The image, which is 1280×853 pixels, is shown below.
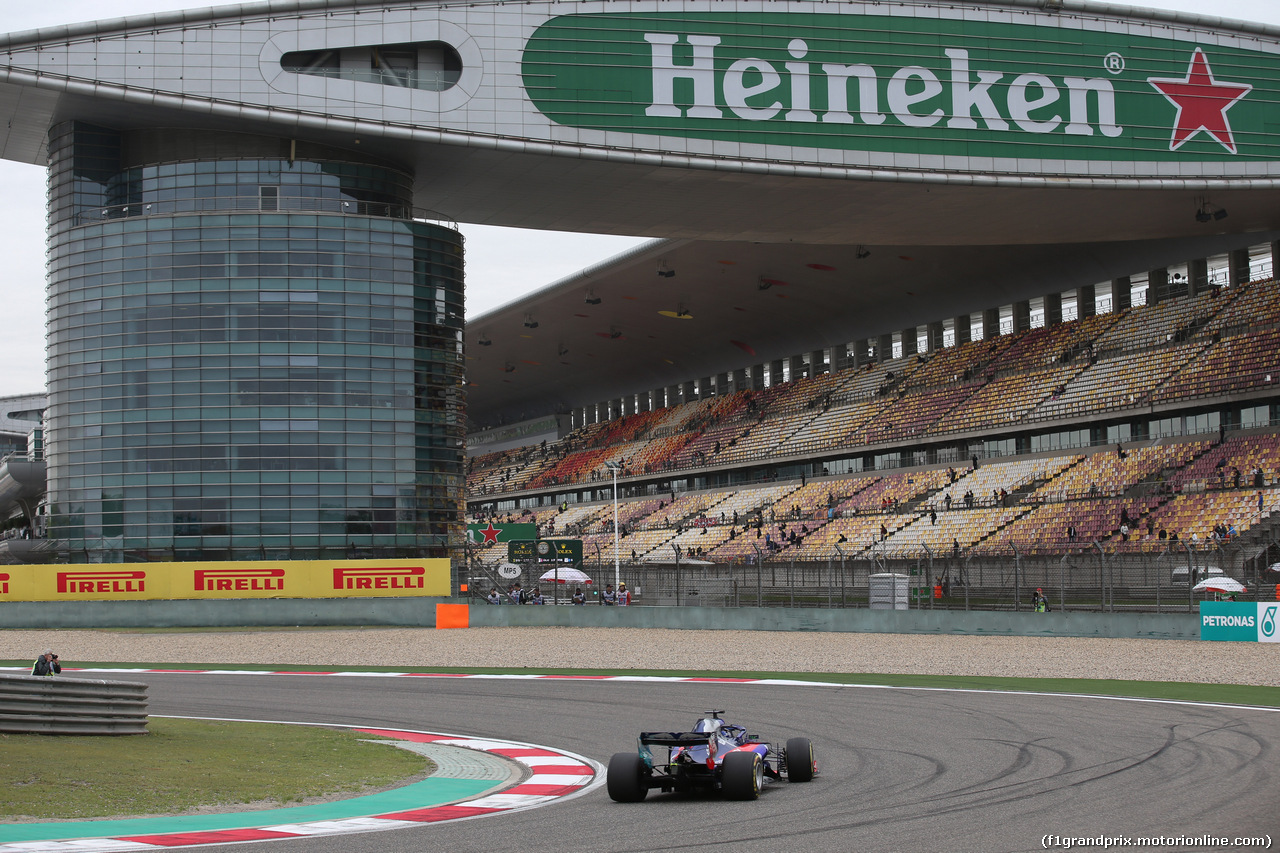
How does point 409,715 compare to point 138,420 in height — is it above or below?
below

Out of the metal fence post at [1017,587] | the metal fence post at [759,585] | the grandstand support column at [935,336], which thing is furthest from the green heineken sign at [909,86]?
the grandstand support column at [935,336]

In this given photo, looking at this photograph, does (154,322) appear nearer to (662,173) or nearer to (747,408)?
(662,173)

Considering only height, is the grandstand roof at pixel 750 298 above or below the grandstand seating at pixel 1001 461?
above

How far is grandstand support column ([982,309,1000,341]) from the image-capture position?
183ft

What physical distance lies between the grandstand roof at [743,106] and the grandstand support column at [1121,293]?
4.97 metres

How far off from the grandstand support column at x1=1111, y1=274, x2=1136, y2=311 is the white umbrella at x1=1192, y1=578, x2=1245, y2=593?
2501 centimetres

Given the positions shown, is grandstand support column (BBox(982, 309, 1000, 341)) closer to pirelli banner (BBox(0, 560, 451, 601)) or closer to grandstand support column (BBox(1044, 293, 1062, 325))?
grandstand support column (BBox(1044, 293, 1062, 325))

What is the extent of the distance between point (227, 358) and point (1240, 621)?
93.3 ft

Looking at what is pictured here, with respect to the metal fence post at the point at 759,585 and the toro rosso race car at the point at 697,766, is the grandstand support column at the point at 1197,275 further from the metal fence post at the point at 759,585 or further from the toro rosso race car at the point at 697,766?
the toro rosso race car at the point at 697,766

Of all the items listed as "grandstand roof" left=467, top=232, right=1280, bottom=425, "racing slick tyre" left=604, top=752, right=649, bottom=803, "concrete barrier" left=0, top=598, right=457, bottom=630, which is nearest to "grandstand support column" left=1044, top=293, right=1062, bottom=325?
"grandstand roof" left=467, top=232, right=1280, bottom=425

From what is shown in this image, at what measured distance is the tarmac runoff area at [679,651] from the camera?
2245 centimetres

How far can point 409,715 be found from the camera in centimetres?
1717

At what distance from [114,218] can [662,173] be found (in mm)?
16954

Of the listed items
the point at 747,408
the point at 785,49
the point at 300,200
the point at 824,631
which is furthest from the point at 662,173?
the point at 747,408
